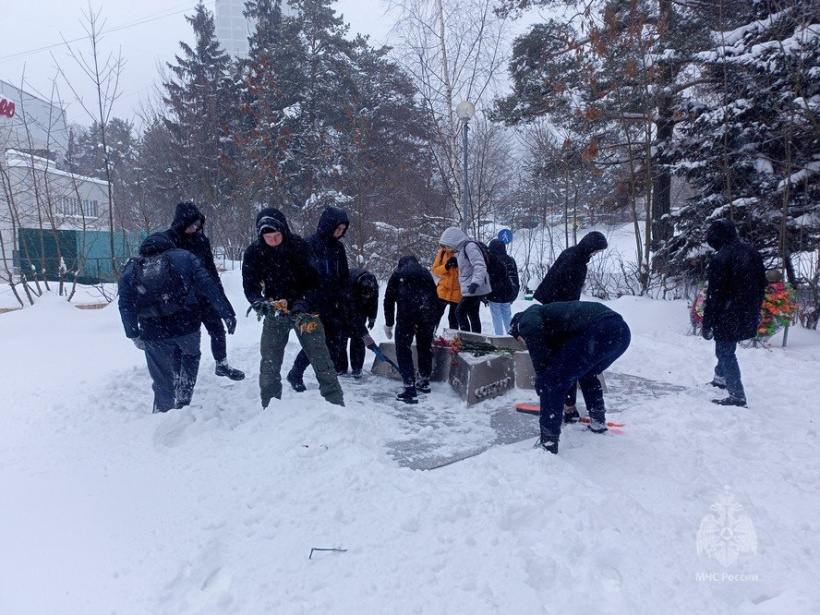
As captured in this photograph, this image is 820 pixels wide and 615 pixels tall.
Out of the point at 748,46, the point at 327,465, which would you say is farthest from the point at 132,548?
the point at 748,46

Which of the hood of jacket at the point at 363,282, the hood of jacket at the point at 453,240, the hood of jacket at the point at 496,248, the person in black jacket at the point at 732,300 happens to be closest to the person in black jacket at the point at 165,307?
the hood of jacket at the point at 363,282

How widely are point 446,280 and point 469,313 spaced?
52cm

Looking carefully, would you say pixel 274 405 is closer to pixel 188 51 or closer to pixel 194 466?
pixel 194 466

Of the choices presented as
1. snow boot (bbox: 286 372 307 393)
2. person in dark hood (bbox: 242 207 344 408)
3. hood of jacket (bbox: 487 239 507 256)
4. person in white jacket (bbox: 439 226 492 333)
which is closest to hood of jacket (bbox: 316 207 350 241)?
person in dark hood (bbox: 242 207 344 408)

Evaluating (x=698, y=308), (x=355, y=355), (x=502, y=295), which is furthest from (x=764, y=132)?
(x=355, y=355)

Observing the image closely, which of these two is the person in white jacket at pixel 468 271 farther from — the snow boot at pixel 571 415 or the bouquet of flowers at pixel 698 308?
the bouquet of flowers at pixel 698 308

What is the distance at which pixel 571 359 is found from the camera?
3428 mm

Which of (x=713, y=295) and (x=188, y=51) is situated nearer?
(x=713, y=295)

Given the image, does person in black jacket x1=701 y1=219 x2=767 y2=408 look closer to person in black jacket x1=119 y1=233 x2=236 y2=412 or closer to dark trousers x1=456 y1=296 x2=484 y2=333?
dark trousers x1=456 y1=296 x2=484 y2=333

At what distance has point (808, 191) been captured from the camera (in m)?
8.39

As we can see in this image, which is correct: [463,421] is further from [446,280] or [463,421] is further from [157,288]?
[157,288]

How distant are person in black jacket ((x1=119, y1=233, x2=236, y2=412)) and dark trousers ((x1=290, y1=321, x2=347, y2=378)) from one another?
3.37ft

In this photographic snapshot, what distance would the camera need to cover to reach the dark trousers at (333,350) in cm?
500

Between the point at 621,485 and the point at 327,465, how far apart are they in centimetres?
188
